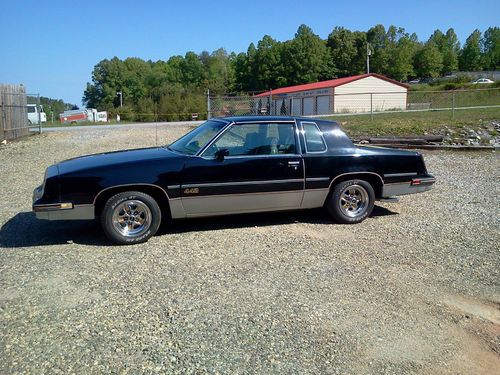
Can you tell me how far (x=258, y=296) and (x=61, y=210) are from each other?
2.64 metres

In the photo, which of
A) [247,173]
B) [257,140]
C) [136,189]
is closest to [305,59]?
[257,140]

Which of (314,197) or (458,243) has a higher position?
(314,197)

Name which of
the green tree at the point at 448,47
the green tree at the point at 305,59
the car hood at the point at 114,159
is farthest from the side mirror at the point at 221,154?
the green tree at the point at 448,47

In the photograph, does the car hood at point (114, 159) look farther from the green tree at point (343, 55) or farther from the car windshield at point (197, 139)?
the green tree at point (343, 55)

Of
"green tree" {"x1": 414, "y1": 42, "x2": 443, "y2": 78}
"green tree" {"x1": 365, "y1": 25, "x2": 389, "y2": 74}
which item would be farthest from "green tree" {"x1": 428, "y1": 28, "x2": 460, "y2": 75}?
"green tree" {"x1": 365, "y1": 25, "x2": 389, "y2": 74}

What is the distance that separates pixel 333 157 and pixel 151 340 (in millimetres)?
3805

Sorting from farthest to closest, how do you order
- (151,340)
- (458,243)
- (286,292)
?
(458,243) < (286,292) < (151,340)

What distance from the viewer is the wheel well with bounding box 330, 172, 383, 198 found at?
6.27 metres

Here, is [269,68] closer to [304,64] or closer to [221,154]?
[304,64]

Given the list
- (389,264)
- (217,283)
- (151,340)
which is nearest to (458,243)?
(389,264)

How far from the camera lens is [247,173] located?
5719 millimetres

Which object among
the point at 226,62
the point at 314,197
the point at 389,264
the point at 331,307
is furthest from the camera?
the point at 226,62

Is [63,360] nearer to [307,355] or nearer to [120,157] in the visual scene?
[307,355]

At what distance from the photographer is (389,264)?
4.78 m
